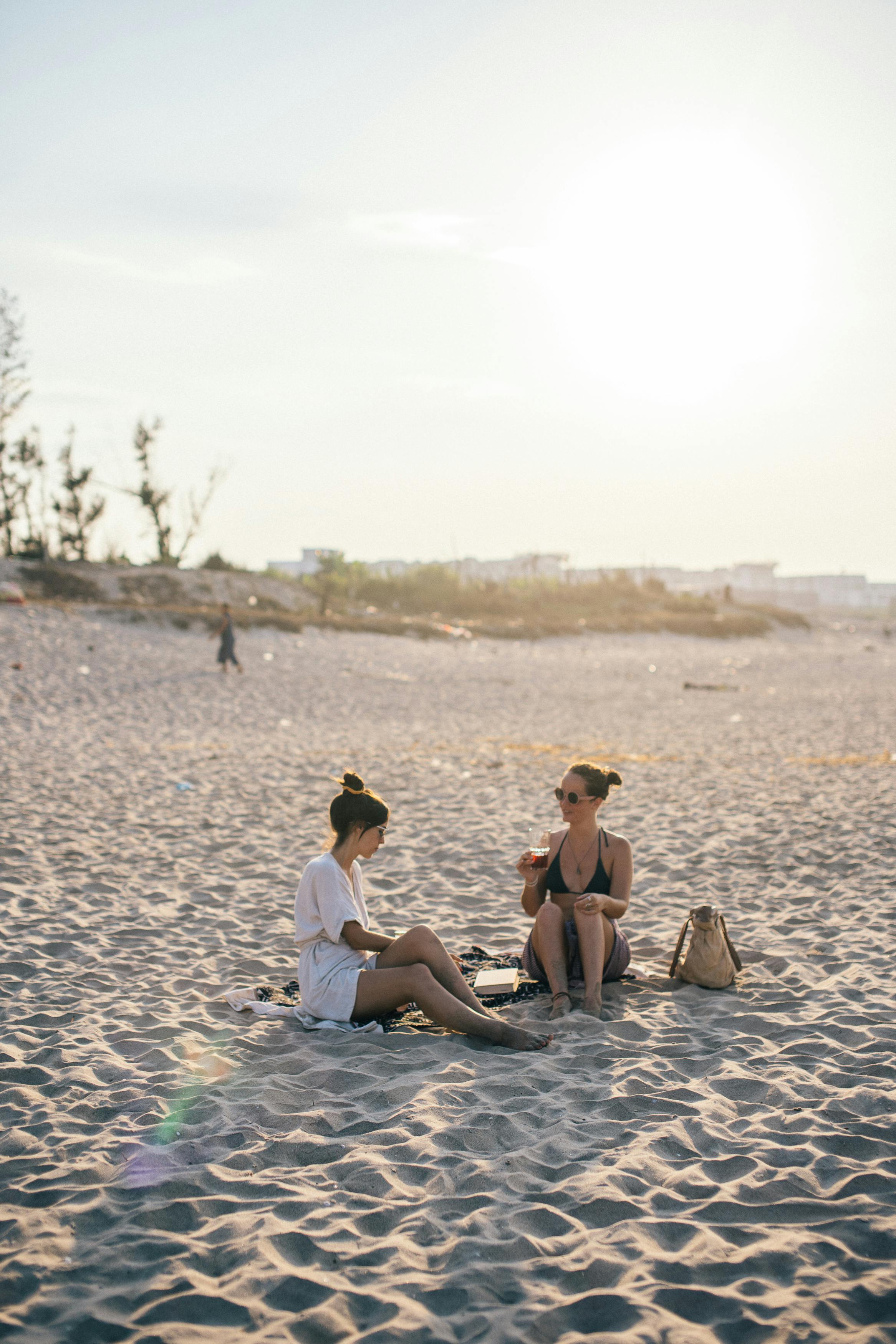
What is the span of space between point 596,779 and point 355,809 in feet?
3.79

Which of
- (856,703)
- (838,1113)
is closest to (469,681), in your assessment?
(856,703)

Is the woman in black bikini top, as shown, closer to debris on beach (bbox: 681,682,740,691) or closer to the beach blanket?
the beach blanket

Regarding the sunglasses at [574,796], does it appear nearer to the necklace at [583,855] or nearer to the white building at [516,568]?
the necklace at [583,855]

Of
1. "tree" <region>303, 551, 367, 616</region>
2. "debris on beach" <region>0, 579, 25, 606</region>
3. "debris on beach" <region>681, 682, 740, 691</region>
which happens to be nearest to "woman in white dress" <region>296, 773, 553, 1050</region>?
"debris on beach" <region>681, 682, 740, 691</region>

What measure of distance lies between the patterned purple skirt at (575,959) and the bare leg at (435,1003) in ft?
1.83

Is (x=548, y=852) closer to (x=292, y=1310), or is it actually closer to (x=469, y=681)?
(x=292, y=1310)

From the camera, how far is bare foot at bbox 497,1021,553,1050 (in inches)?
156

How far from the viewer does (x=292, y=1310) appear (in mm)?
2422

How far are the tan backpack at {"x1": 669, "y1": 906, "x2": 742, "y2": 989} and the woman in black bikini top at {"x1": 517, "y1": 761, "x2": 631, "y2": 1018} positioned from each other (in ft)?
1.03

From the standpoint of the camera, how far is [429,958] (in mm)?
4074

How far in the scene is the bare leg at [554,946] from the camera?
4441 mm

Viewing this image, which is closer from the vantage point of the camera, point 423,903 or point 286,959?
point 286,959

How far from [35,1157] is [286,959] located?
215cm

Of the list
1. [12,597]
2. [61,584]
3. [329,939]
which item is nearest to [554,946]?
[329,939]
